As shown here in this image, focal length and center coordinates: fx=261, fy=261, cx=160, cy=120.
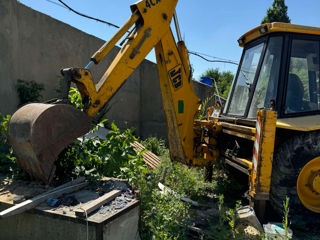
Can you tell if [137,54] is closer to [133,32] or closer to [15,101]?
[133,32]

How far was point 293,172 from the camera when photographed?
3242 millimetres

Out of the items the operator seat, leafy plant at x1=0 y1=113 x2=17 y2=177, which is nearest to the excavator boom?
leafy plant at x1=0 y1=113 x2=17 y2=177

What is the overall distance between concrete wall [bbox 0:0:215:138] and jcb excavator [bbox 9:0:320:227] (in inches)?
93.0

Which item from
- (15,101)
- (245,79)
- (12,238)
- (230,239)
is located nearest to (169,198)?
(230,239)

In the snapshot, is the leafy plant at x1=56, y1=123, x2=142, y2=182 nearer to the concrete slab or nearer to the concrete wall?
the concrete slab

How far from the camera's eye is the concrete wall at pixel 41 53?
15.4 feet

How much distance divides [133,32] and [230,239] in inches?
111

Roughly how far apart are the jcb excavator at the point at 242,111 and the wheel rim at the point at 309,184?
1 centimetres

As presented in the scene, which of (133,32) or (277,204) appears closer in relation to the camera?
(277,204)

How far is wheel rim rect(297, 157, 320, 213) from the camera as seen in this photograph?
336cm

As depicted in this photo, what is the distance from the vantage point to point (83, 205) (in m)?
2.52

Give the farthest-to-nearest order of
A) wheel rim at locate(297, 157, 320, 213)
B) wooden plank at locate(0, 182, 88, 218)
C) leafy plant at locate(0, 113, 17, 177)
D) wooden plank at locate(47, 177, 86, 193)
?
wheel rim at locate(297, 157, 320, 213) → leafy plant at locate(0, 113, 17, 177) → wooden plank at locate(47, 177, 86, 193) → wooden plank at locate(0, 182, 88, 218)

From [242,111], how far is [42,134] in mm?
2907

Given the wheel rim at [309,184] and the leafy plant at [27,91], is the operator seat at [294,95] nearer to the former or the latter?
the wheel rim at [309,184]
